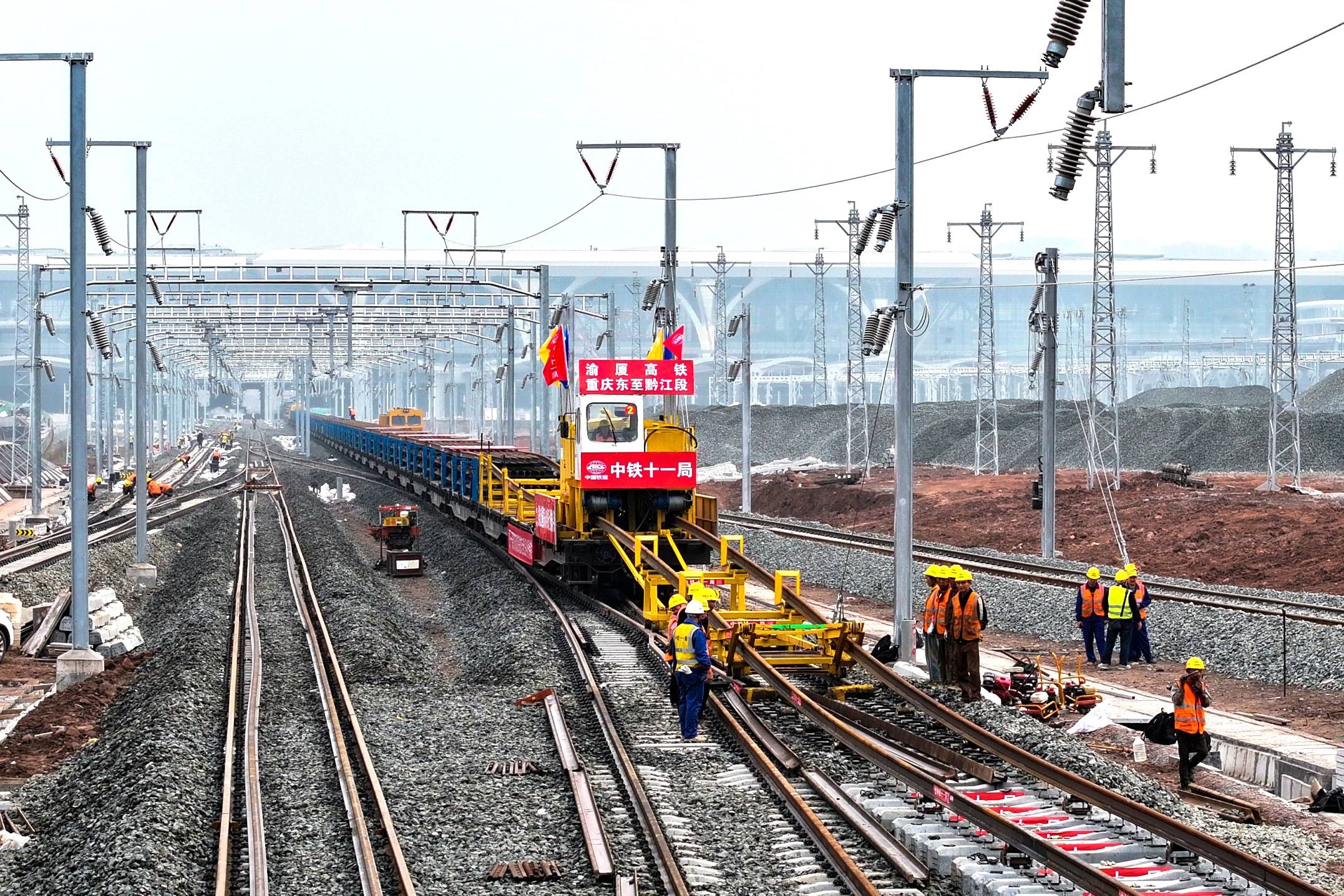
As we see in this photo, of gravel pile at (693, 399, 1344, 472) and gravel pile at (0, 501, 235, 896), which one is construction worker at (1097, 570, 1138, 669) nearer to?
gravel pile at (0, 501, 235, 896)

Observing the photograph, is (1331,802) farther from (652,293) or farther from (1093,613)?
(652,293)

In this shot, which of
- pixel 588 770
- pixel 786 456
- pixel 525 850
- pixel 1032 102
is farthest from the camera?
pixel 786 456

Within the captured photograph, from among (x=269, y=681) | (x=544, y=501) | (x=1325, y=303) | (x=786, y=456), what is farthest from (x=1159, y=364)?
(x=269, y=681)

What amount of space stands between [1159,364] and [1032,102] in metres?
102

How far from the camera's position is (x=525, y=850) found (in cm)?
1023

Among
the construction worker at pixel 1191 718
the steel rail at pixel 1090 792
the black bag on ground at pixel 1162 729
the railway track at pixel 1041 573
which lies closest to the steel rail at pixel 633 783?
the steel rail at pixel 1090 792

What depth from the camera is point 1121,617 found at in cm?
1950

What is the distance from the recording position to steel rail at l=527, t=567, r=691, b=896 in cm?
942

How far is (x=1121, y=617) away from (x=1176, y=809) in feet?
28.8

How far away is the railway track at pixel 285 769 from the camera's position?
32.2 feet

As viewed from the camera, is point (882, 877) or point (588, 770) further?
point (588, 770)

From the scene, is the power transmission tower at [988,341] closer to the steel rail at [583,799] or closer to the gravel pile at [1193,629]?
the gravel pile at [1193,629]

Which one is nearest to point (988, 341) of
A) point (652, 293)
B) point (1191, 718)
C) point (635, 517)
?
point (652, 293)

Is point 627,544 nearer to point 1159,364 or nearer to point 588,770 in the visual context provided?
point 588,770
